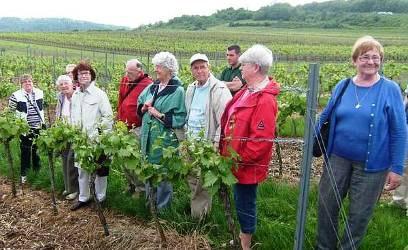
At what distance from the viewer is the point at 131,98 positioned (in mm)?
5465

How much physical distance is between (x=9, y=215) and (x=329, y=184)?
3.90 meters

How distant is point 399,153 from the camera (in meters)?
3.22

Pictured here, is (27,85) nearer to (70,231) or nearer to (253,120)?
(70,231)

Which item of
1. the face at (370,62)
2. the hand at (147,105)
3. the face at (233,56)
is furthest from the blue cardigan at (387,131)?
the face at (233,56)

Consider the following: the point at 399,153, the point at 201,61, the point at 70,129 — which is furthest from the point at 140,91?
the point at 399,153

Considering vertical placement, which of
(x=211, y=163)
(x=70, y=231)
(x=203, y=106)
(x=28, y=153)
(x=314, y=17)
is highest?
(x=314, y=17)

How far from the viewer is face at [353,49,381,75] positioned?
319 cm

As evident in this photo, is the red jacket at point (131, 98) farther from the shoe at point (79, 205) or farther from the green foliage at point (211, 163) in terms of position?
the green foliage at point (211, 163)

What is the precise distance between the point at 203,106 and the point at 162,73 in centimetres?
58

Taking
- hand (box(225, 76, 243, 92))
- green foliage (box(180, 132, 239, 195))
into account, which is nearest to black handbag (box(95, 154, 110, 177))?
green foliage (box(180, 132, 239, 195))

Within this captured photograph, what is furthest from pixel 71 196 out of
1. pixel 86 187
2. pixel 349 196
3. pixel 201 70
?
pixel 349 196

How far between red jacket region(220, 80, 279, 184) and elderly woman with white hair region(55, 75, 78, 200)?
2.58m

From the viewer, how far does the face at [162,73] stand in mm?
4609

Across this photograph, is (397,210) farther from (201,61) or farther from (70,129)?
(70,129)
